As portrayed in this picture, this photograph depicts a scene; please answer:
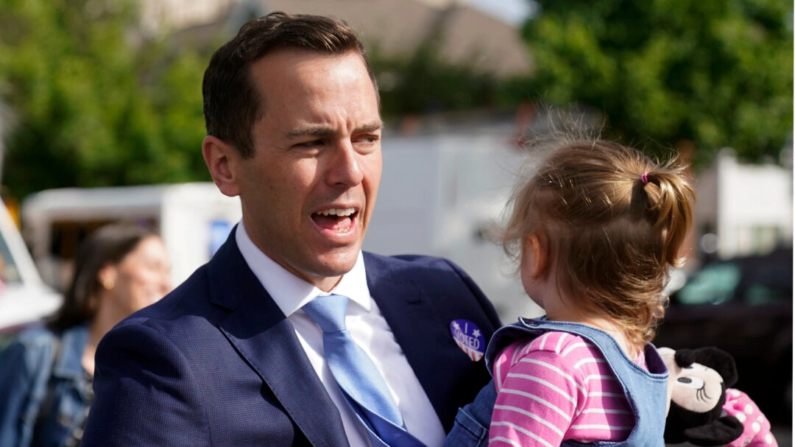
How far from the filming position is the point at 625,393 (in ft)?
6.61

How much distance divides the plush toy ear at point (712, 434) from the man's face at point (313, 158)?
96 centimetres

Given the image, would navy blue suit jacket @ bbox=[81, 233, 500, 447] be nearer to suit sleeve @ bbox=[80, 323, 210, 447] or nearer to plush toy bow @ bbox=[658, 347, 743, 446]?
suit sleeve @ bbox=[80, 323, 210, 447]

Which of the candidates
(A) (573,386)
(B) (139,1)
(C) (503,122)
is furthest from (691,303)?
(B) (139,1)

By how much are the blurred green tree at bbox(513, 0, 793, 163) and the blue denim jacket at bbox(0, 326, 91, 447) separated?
12.2 m

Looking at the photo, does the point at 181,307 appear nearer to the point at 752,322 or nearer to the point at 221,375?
the point at 221,375

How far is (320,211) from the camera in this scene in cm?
209

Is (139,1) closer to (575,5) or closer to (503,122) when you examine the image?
(503,122)

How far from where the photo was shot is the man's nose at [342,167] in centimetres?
207

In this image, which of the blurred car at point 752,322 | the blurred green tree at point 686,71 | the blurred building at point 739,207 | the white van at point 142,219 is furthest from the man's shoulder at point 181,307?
the blurred building at point 739,207

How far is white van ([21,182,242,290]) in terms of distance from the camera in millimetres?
14117

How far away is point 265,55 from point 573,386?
103 centimetres

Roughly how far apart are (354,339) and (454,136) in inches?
465

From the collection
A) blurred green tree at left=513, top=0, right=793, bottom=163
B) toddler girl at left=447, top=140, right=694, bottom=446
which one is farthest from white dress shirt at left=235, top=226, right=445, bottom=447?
blurred green tree at left=513, top=0, right=793, bottom=163

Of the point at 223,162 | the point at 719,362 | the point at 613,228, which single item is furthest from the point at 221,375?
the point at 719,362
